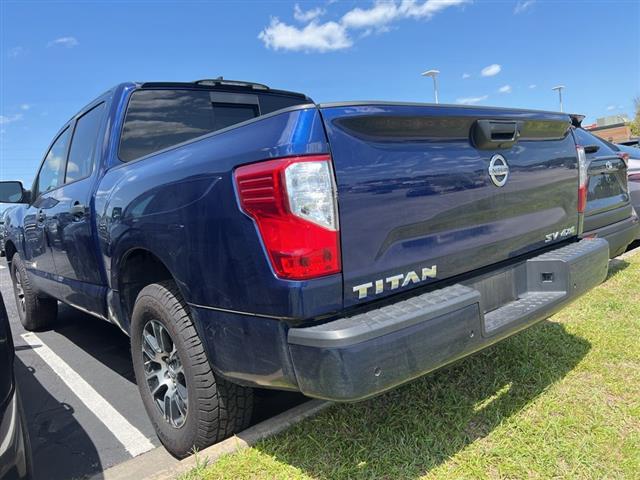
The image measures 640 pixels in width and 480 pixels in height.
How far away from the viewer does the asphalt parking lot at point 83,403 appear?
2.72 metres

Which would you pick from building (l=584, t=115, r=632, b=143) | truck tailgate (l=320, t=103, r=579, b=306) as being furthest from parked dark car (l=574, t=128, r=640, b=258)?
building (l=584, t=115, r=632, b=143)

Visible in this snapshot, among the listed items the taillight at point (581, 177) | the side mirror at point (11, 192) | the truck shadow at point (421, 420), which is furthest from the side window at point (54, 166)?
the taillight at point (581, 177)

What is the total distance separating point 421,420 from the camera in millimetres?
2508

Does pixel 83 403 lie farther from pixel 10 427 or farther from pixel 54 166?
pixel 54 166

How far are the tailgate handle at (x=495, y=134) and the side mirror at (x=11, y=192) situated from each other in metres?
4.22

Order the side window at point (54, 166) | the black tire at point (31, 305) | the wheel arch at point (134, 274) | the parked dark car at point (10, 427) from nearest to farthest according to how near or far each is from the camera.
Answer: the parked dark car at point (10, 427) < the wheel arch at point (134, 274) < the side window at point (54, 166) < the black tire at point (31, 305)

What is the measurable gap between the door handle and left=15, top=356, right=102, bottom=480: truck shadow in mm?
1330

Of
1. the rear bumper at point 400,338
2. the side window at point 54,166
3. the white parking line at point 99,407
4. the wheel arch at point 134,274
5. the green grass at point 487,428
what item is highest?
the side window at point 54,166

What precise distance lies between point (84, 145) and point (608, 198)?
15.0 ft

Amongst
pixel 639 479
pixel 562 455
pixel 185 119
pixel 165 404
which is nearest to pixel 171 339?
pixel 165 404

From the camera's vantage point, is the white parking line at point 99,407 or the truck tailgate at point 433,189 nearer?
the truck tailgate at point 433,189

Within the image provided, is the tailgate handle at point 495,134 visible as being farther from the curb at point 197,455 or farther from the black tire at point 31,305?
the black tire at point 31,305

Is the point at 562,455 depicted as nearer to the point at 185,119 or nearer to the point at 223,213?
the point at 223,213

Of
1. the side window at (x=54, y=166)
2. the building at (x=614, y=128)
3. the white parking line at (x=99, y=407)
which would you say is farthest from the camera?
the building at (x=614, y=128)
